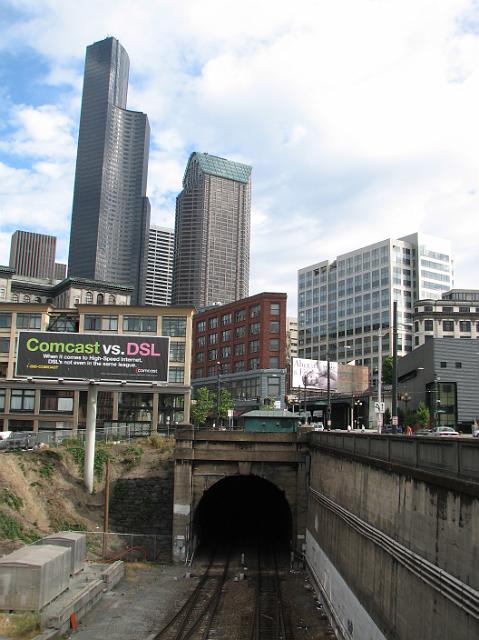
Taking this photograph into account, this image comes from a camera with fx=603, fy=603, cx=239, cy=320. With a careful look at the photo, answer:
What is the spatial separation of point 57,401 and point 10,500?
39002 mm

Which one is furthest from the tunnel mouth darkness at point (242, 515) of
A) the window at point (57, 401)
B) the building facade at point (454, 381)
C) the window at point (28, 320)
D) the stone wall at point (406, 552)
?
the window at point (28, 320)

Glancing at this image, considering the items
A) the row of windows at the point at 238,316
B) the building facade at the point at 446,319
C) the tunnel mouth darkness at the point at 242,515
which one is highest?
the building facade at the point at 446,319

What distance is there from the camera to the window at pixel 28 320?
7612 centimetres

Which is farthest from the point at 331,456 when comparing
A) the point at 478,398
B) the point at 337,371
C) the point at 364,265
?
the point at 364,265

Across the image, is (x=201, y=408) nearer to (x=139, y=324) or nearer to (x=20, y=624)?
(x=139, y=324)

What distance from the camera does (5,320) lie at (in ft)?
250

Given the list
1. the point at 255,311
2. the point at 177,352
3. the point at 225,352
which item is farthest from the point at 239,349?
the point at 177,352

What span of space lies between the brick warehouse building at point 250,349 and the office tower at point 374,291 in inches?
2186

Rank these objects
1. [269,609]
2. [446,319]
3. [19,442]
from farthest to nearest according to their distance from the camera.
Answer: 1. [446,319]
2. [19,442]
3. [269,609]

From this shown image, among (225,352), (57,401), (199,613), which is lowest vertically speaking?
(199,613)

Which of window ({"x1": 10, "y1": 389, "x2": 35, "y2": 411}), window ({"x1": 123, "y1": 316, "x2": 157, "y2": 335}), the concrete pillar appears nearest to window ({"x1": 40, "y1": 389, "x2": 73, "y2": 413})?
window ({"x1": 10, "y1": 389, "x2": 35, "y2": 411})

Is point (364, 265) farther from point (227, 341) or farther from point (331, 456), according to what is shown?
point (331, 456)

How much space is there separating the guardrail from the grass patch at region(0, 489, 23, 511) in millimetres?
22047

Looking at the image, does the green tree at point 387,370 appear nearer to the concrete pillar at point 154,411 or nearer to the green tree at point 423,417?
the green tree at point 423,417
